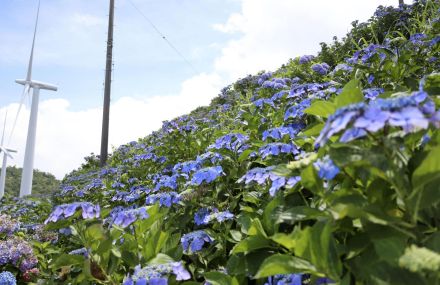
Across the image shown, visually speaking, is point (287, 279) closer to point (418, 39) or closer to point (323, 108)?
point (323, 108)

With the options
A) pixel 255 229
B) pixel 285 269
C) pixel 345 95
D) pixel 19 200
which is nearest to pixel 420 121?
pixel 345 95

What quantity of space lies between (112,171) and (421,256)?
683 cm

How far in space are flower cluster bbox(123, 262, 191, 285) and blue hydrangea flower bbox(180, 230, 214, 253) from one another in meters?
0.36

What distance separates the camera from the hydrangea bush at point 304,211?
1083 mm

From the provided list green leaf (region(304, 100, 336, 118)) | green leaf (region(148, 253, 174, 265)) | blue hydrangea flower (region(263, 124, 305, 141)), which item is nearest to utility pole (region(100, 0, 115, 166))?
blue hydrangea flower (region(263, 124, 305, 141))

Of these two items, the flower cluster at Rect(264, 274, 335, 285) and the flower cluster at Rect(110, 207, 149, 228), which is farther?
the flower cluster at Rect(110, 207, 149, 228)

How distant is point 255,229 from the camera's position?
1753 millimetres

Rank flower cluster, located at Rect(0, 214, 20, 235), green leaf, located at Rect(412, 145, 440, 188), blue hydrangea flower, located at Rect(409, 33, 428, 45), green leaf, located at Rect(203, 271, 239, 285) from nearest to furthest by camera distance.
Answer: green leaf, located at Rect(412, 145, 440, 188)
green leaf, located at Rect(203, 271, 239, 285)
blue hydrangea flower, located at Rect(409, 33, 428, 45)
flower cluster, located at Rect(0, 214, 20, 235)

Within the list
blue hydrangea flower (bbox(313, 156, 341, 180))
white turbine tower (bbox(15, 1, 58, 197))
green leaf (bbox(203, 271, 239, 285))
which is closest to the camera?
blue hydrangea flower (bbox(313, 156, 341, 180))

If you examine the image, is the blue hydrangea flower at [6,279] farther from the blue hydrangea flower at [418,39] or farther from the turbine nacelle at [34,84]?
the turbine nacelle at [34,84]

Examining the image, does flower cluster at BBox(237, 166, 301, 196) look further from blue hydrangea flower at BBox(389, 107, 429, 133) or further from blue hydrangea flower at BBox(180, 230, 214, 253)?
blue hydrangea flower at BBox(389, 107, 429, 133)

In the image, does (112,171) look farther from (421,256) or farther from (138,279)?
(421,256)

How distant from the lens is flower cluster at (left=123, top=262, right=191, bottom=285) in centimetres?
163

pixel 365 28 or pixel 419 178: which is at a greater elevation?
pixel 365 28
